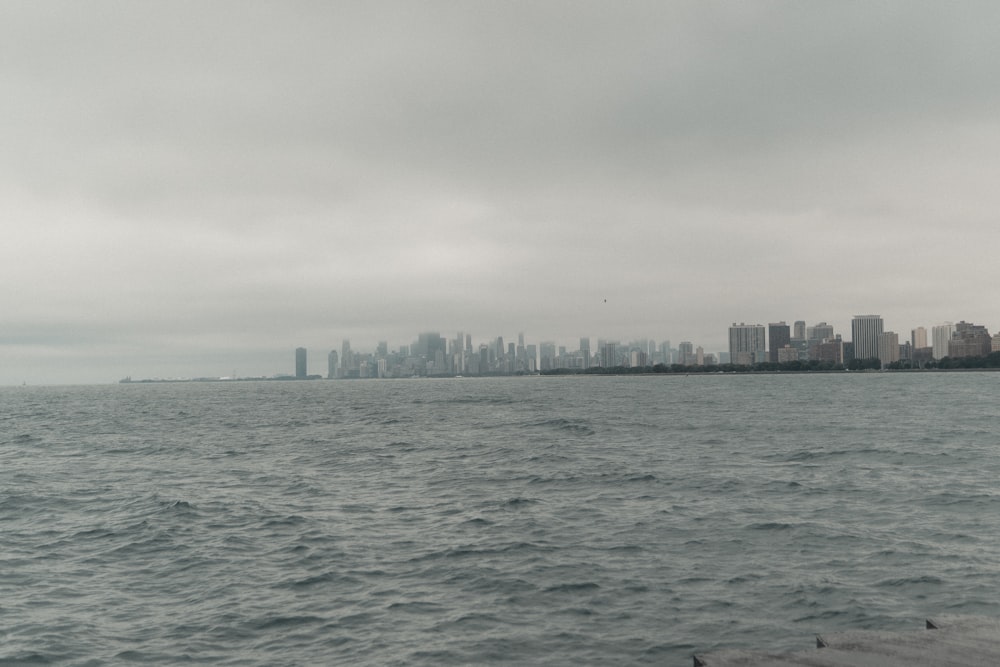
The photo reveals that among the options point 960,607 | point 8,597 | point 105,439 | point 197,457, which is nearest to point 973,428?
point 960,607

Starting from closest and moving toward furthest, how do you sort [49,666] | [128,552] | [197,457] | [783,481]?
[49,666]
[128,552]
[783,481]
[197,457]

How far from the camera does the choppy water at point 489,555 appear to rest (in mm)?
14250

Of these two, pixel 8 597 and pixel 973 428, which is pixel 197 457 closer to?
pixel 8 597

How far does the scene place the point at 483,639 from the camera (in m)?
14.1

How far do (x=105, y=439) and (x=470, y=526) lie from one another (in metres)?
53.8

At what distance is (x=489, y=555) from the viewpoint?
2041cm

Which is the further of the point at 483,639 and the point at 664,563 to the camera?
the point at 664,563

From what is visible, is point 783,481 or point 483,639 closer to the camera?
point 483,639

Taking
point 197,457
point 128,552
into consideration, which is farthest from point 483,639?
point 197,457

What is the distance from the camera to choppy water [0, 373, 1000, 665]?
14.2m

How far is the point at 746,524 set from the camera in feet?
76.1

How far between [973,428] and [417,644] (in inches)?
2380

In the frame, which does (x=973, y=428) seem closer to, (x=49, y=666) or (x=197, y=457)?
(x=197, y=457)

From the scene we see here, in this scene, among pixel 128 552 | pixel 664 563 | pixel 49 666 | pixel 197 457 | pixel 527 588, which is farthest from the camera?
pixel 197 457
